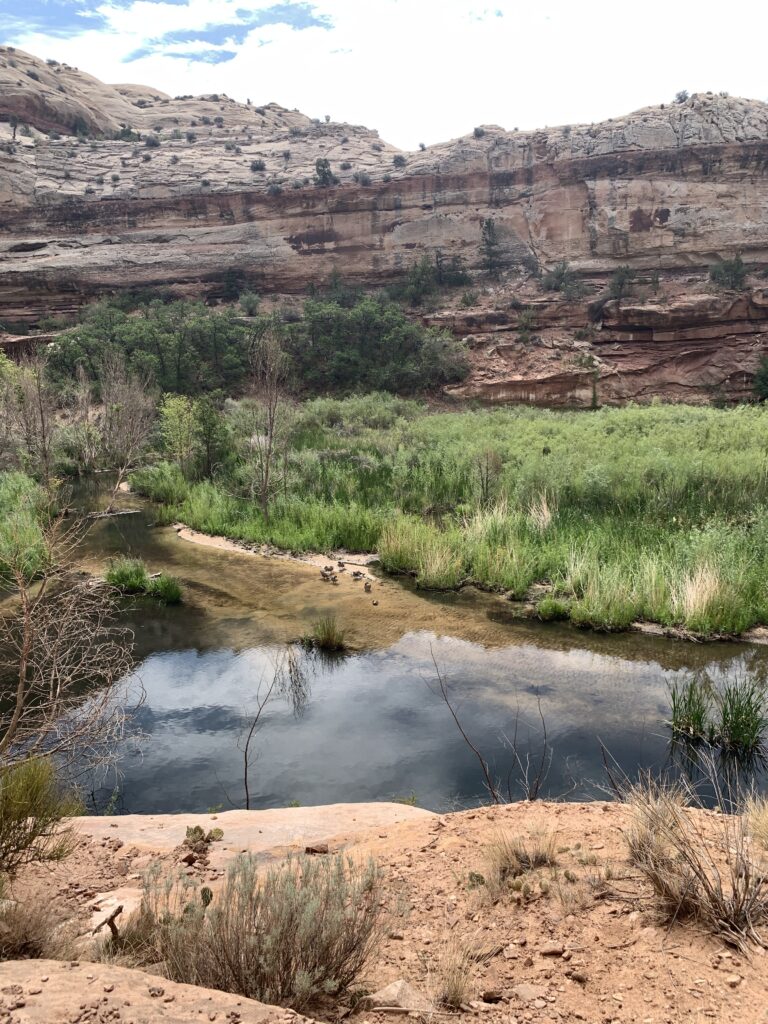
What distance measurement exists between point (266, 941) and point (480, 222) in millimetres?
51867

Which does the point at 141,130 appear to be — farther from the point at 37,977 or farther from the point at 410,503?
the point at 37,977

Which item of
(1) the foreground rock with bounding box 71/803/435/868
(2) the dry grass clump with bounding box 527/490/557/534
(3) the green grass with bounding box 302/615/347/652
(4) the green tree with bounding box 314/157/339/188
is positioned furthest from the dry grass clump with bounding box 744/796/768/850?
(4) the green tree with bounding box 314/157/339/188

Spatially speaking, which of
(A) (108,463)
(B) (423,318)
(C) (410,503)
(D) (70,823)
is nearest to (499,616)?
(C) (410,503)

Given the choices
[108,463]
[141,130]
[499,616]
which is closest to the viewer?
[499,616]

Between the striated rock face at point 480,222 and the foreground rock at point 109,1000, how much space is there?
36.1 m

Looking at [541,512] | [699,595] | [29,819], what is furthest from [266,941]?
[541,512]

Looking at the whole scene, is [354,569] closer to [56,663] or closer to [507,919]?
[56,663]

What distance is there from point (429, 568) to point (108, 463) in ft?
63.5

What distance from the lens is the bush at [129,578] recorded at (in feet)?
39.8

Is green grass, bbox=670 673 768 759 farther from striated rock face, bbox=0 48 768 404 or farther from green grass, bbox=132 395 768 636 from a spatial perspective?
striated rock face, bbox=0 48 768 404

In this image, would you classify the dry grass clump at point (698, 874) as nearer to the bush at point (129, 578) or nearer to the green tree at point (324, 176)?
the bush at point (129, 578)

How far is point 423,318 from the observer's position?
43062mm

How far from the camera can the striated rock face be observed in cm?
3869

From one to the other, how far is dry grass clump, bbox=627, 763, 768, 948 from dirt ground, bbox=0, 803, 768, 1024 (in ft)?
0.29
